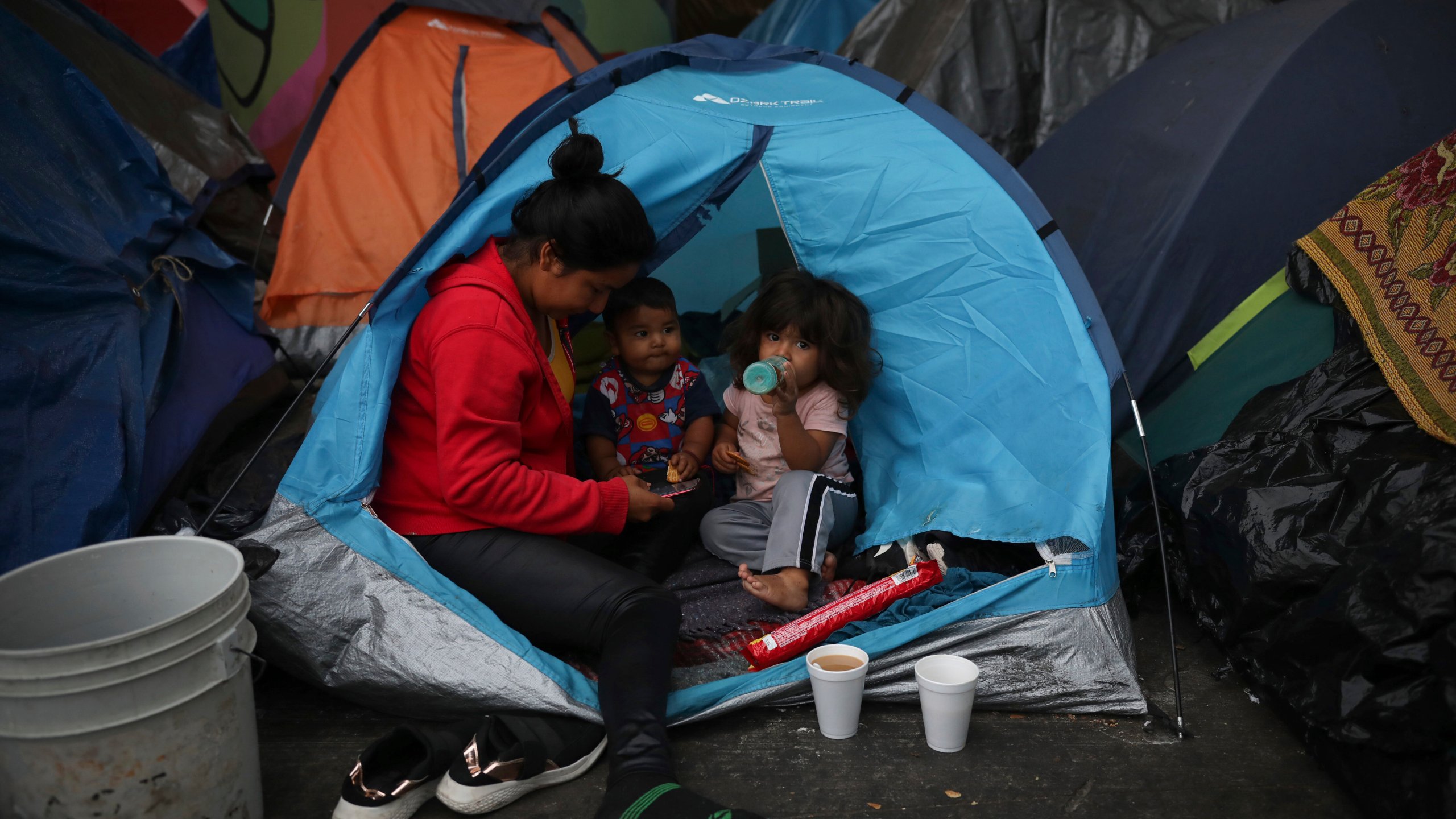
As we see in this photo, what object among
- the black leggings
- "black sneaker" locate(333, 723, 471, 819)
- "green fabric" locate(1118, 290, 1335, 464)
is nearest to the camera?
"black sneaker" locate(333, 723, 471, 819)

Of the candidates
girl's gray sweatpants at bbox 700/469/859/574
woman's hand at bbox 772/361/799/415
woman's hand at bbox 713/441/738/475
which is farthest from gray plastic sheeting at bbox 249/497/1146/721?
woman's hand at bbox 713/441/738/475

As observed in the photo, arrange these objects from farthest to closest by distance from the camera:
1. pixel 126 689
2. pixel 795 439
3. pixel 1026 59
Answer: pixel 1026 59 → pixel 795 439 → pixel 126 689

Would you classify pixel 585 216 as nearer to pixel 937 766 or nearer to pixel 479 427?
pixel 479 427

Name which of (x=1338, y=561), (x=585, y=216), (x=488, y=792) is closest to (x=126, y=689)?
(x=488, y=792)

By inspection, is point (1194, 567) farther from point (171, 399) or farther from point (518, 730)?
point (171, 399)

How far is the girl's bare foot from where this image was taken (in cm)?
190

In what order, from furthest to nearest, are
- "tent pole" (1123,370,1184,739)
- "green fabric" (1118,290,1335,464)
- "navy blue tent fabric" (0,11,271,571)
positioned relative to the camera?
"green fabric" (1118,290,1335,464)
"navy blue tent fabric" (0,11,271,571)
"tent pole" (1123,370,1184,739)

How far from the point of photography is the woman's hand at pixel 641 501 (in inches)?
71.1

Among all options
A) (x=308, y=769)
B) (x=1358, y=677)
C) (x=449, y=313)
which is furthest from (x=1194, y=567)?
(x=308, y=769)

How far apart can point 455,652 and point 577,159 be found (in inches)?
32.2

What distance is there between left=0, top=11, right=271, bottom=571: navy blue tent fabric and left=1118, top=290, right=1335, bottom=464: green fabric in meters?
2.02

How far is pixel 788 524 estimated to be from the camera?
6.50 ft

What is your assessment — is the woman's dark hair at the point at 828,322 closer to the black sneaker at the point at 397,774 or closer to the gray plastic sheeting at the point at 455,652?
the gray plastic sheeting at the point at 455,652

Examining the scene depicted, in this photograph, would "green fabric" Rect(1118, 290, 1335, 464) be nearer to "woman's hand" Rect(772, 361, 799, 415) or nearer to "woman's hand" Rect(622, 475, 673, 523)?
"woman's hand" Rect(772, 361, 799, 415)
